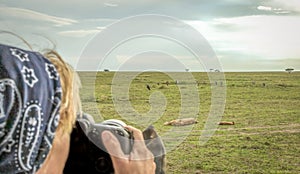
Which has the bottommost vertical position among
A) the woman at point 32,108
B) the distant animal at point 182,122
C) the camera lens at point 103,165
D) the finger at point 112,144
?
the camera lens at point 103,165

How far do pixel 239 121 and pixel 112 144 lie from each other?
20.9ft

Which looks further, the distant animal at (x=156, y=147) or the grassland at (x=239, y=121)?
the grassland at (x=239, y=121)

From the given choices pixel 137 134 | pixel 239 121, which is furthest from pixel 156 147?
pixel 239 121

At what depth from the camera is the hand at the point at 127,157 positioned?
0.48m

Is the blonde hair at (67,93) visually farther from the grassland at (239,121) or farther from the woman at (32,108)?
the grassland at (239,121)

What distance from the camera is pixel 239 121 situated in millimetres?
6730

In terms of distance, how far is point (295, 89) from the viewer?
28.2 ft

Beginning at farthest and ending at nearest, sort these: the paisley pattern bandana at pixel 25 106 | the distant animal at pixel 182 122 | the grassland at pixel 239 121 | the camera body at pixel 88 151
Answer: the distant animal at pixel 182 122 < the grassland at pixel 239 121 < the camera body at pixel 88 151 < the paisley pattern bandana at pixel 25 106

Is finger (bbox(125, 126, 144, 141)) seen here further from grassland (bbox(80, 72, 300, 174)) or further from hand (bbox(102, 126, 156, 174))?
grassland (bbox(80, 72, 300, 174))

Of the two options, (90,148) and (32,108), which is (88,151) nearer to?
(90,148)

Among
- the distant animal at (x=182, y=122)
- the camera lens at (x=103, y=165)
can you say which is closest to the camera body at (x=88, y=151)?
the camera lens at (x=103, y=165)

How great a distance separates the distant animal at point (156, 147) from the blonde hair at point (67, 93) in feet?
0.36

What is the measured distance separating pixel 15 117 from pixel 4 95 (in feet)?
0.06

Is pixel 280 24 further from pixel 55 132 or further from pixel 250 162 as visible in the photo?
pixel 55 132
